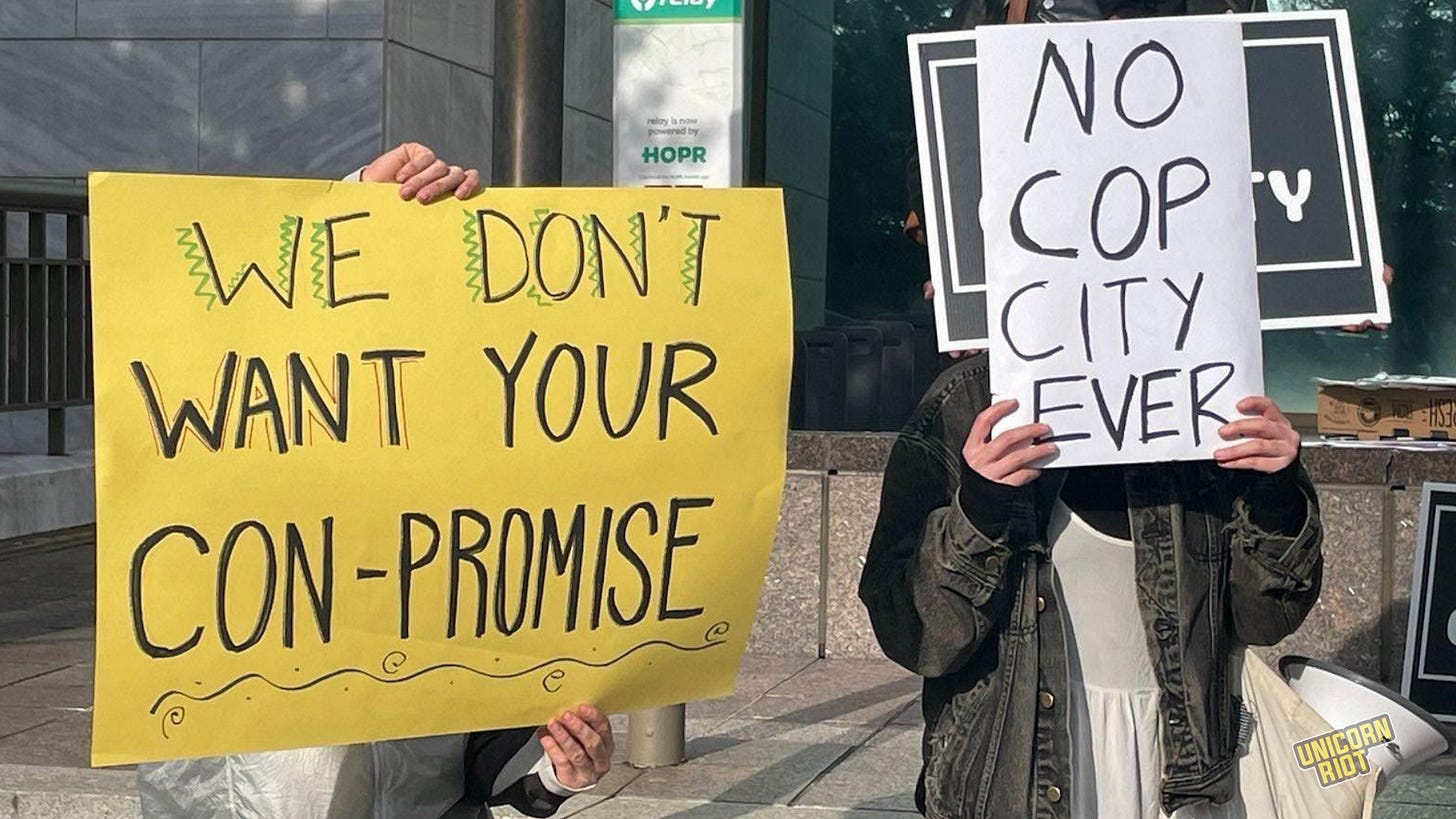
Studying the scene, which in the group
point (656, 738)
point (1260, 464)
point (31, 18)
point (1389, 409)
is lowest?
point (656, 738)

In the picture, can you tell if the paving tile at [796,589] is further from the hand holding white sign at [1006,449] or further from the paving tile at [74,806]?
the hand holding white sign at [1006,449]

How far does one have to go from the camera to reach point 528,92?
6.02 m

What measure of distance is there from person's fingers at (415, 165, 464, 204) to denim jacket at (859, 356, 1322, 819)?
795mm

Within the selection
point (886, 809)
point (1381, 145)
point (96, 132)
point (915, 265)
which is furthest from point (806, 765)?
point (96, 132)

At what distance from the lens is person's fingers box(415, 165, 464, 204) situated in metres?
2.90

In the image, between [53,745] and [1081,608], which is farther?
[53,745]

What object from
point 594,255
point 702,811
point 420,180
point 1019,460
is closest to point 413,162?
point 420,180

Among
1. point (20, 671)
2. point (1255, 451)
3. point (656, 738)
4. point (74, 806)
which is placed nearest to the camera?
point (1255, 451)

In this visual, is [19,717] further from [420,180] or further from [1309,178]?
[1309,178]

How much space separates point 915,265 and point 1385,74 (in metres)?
2.87

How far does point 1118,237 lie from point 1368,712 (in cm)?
89

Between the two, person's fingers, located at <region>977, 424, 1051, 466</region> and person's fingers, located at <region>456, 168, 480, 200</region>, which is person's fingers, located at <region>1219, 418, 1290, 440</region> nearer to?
person's fingers, located at <region>977, 424, 1051, 466</region>

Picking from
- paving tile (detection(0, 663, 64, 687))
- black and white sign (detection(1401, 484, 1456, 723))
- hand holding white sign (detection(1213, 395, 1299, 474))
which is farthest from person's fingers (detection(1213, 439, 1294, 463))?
paving tile (detection(0, 663, 64, 687))

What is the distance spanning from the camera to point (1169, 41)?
3.05 m
